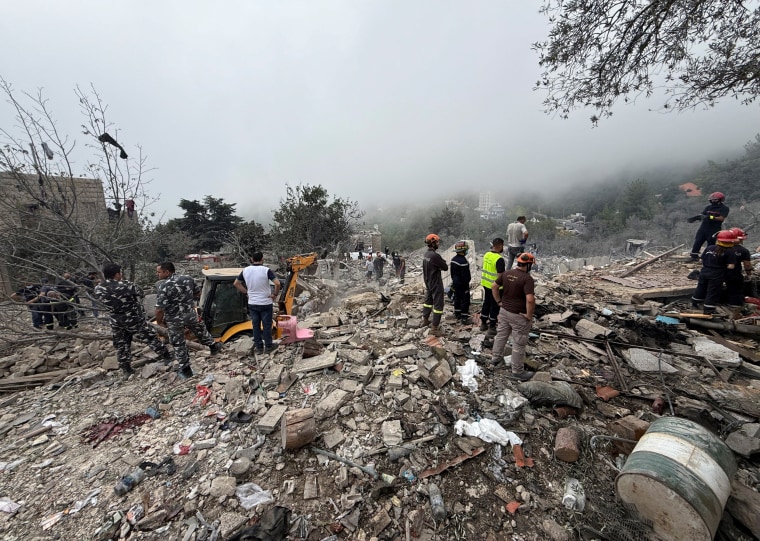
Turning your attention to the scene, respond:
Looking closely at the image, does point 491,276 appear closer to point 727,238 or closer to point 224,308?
point 727,238

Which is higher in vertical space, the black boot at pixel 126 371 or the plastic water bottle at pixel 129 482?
the black boot at pixel 126 371

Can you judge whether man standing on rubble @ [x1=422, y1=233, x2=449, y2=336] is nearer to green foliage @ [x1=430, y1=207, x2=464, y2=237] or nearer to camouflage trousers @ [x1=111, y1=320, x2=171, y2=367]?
camouflage trousers @ [x1=111, y1=320, x2=171, y2=367]

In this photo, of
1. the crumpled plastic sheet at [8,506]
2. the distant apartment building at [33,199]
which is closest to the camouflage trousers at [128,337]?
the distant apartment building at [33,199]

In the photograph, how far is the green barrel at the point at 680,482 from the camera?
189 centimetres

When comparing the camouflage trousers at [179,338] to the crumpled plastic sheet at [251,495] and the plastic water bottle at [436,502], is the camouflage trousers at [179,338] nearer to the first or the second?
the crumpled plastic sheet at [251,495]

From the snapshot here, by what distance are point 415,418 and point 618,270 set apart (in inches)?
356

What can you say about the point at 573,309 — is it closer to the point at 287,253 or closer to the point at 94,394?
the point at 94,394

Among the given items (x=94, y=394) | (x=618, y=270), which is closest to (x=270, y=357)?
(x=94, y=394)

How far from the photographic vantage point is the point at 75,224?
5.11 metres

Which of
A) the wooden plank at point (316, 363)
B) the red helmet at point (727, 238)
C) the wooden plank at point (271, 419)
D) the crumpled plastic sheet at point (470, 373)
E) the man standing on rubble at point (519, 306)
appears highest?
the red helmet at point (727, 238)

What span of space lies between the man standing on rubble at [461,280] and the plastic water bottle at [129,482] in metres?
4.43

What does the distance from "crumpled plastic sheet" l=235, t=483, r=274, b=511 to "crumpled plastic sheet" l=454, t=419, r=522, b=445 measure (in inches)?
70.9

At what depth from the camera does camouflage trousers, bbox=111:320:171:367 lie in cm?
414

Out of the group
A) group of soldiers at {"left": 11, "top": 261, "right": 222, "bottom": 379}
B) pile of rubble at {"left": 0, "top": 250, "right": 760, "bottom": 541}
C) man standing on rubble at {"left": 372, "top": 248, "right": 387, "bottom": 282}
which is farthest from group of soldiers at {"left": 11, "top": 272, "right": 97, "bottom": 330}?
man standing on rubble at {"left": 372, "top": 248, "right": 387, "bottom": 282}
